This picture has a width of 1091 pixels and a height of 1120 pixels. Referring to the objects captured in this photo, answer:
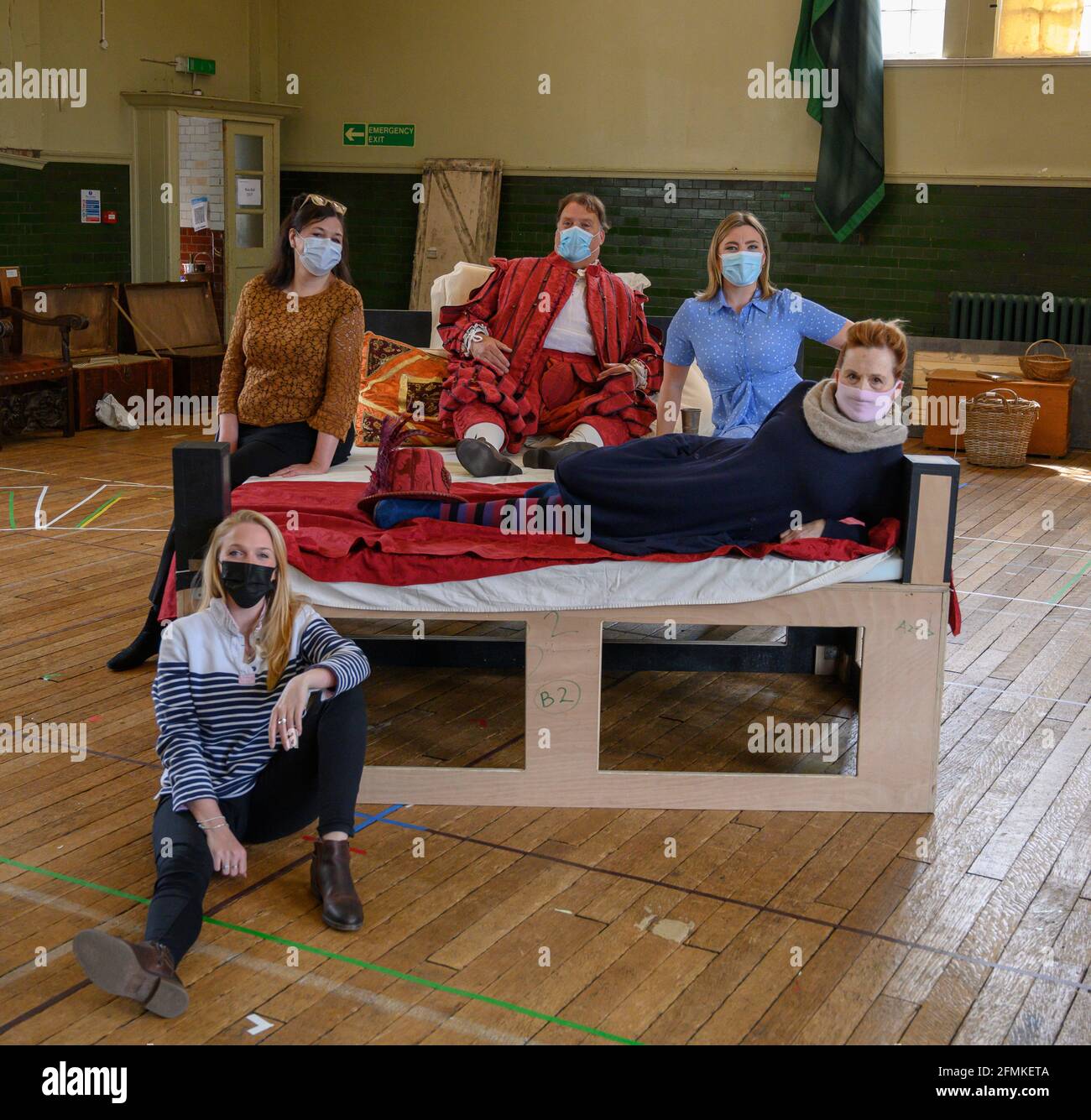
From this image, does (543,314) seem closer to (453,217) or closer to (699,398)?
(699,398)

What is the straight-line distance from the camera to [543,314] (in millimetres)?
5023

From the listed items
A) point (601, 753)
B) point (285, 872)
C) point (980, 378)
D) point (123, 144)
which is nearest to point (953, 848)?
point (601, 753)

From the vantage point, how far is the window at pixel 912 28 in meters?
9.28

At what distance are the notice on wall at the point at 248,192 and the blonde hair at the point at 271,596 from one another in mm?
8338

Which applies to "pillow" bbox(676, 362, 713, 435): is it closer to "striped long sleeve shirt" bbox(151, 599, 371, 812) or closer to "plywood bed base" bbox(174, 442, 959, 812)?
"plywood bed base" bbox(174, 442, 959, 812)

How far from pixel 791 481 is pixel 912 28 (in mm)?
7153

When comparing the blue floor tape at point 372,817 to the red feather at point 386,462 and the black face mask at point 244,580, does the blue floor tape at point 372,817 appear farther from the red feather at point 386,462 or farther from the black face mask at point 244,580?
the red feather at point 386,462

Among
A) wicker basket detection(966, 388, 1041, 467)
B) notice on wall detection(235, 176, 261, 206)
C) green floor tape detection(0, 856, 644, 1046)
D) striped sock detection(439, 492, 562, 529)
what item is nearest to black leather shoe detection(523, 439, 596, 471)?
striped sock detection(439, 492, 562, 529)

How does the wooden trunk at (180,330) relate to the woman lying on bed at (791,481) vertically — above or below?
above

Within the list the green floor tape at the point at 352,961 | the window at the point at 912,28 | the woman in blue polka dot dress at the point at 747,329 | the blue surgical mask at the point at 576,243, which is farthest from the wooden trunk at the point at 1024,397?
the green floor tape at the point at 352,961

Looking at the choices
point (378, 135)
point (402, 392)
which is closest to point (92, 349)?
point (378, 135)

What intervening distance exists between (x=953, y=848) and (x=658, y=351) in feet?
8.29

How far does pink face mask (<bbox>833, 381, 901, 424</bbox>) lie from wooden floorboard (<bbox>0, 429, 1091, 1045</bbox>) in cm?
94

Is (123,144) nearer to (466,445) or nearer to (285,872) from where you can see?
(466,445)
